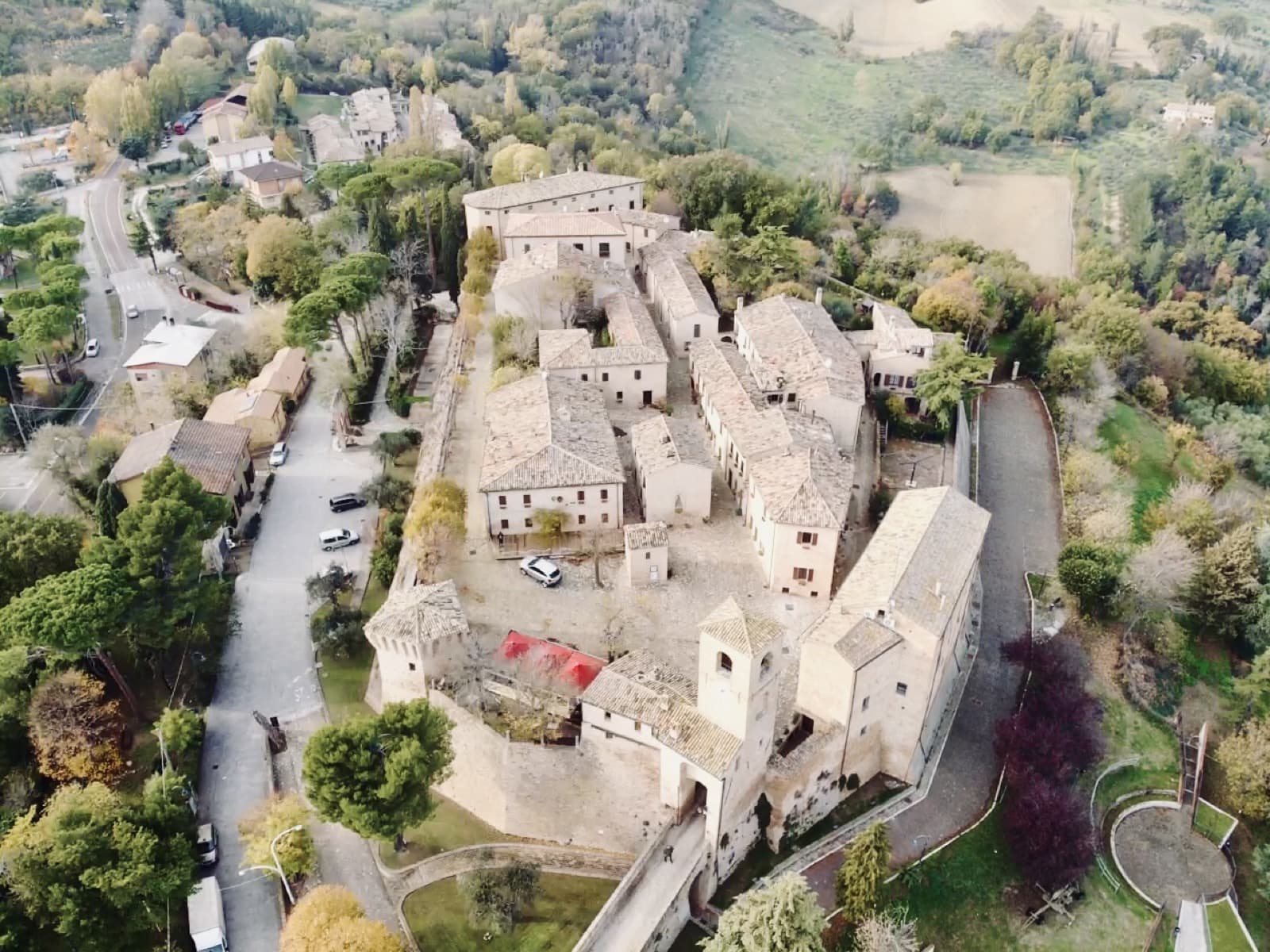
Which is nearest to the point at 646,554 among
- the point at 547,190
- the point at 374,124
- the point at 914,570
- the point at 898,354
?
the point at 914,570

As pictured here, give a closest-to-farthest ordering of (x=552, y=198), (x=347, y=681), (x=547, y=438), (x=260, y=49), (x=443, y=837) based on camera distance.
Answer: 1. (x=443, y=837)
2. (x=347, y=681)
3. (x=547, y=438)
4. (x=552, y=198)
5. (x=260, y=49)

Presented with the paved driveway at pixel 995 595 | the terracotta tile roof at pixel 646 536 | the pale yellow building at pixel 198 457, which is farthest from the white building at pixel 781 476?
the pale yellow building at pixel 198 457

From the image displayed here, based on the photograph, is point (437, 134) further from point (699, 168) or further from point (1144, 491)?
point (1144, 491)

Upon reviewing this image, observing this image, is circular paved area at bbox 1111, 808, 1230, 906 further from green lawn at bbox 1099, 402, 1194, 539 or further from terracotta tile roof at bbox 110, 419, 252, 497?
terracotta tile roof at bbox 110, 419, 252, 497

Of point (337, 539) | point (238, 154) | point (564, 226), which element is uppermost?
point (564, 226)

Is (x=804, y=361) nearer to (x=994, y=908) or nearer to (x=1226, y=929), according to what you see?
(x=994, y=908)

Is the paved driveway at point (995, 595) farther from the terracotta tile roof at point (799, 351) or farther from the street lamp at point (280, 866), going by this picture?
the street lamp at point (280, 866)
